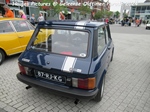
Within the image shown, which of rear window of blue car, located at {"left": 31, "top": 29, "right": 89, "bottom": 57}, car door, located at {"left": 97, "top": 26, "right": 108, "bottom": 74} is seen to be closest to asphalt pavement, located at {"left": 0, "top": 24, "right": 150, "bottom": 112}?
car door, located at {"left": 97, "top": 26, "right": 108, "bottom": 74}

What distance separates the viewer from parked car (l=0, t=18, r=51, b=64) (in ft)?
15.1

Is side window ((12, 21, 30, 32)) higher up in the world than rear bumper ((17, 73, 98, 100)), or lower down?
higher up

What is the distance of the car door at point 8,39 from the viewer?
4539 millimetres

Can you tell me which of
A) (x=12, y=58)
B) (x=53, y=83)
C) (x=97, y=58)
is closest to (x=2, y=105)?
(x=53, y=83)

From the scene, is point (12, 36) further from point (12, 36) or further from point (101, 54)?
point (101, 54)

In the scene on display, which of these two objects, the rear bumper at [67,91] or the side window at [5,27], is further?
the side window at [5,27]

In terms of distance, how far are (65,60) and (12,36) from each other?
3.36 m

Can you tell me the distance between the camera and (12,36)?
189 inches

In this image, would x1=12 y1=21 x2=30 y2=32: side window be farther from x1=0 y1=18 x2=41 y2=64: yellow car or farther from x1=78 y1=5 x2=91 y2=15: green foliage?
x1=78 y1=5 x2=91 y2=15: green foliage

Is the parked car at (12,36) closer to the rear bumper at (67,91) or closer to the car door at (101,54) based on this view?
the rear bumper at (67,91)

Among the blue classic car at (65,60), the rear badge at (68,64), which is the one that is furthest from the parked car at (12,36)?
the rear badge at (68,64)

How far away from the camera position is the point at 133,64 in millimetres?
5254

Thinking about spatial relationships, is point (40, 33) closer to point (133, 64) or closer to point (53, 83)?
point (53, 83)

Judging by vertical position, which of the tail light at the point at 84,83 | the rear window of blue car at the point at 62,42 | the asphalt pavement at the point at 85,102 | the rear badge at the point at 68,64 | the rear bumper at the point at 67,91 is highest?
the rear window of blue car at the point at 62,42
